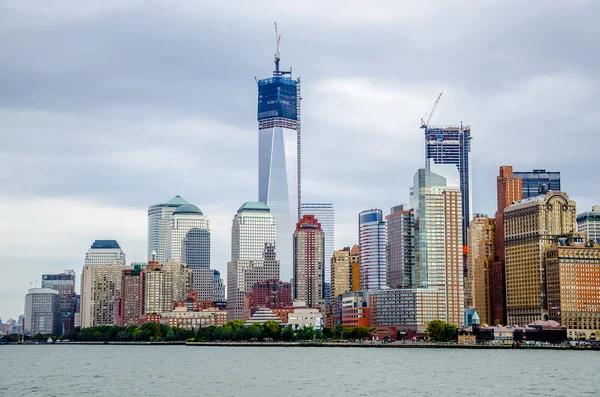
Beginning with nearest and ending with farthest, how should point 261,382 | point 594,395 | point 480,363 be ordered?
point 594,395 < point 261,382 < point 480,363

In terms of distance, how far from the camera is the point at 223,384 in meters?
140

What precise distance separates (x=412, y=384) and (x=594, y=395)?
25.5 m

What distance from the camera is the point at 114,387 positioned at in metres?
137

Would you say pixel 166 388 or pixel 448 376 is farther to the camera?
pixel 448 376

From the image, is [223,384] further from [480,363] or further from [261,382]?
[480,363]

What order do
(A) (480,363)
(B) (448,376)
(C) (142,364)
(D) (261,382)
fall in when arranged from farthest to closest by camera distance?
(C) (142,364) < (A) (480,363) < (B) (448,376) < (D) (261,382)

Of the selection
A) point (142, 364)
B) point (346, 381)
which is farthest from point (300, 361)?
point (346, 381)

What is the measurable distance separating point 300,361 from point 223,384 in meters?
60.1

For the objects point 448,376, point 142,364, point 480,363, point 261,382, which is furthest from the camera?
point 142,364

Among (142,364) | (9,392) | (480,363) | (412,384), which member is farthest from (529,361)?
(9,392)

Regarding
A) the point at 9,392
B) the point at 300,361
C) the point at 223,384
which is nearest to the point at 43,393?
the point at 9,392

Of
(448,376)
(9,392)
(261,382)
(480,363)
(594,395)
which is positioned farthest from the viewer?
(480,363)

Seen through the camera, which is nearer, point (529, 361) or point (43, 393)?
point (43, 393)

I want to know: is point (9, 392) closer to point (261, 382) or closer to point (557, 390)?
point (261, 382)
